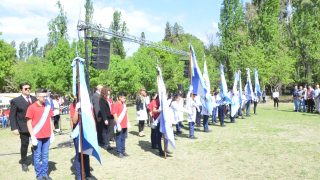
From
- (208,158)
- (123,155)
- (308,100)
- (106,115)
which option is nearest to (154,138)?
(123,155)

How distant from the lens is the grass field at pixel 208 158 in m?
8.73

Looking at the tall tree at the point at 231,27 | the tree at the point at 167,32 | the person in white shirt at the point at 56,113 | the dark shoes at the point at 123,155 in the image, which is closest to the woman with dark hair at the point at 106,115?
the dark shoes at the point at 123,155

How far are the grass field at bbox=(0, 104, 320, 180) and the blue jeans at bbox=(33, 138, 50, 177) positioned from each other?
65 centimetres

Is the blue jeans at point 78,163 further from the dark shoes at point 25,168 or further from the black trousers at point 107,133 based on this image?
the black trousers at point 107,133

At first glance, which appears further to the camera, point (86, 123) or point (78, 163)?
point (78, 163)

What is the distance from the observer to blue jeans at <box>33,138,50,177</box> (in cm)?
794

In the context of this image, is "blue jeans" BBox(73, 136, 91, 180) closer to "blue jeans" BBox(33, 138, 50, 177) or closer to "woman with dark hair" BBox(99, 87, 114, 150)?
"blue jeans" BBox(33, 138, 50, 177)

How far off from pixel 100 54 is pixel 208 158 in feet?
21.0

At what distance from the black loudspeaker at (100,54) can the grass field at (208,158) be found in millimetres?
3113

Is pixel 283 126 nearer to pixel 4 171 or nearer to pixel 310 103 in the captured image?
pixel 310 103

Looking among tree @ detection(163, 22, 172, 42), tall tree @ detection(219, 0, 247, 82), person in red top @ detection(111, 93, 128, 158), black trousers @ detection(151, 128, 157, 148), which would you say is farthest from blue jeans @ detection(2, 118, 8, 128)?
tree @ detection(163, 22, 172, 42)

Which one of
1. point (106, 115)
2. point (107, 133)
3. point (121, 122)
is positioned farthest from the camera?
point (107, 133)

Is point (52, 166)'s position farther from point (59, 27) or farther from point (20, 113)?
point (59, 27)

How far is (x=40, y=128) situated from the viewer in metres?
7.93
